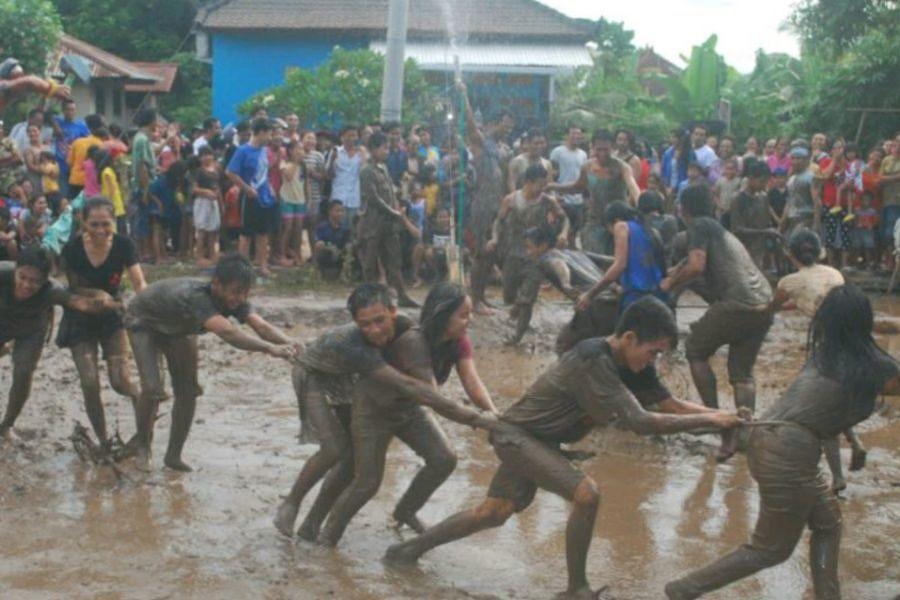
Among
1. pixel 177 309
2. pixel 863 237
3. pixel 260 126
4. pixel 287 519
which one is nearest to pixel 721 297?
pixel 287 519

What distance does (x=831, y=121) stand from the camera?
21562 mm

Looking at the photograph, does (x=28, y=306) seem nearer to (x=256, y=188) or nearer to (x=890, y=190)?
(x=256, y=188)

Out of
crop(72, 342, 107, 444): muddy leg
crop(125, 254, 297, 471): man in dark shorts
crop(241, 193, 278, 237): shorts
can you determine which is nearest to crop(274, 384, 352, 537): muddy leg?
crop(125, 254, 297, 471): man in dark shorts

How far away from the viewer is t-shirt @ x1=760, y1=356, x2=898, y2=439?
5.82 metres

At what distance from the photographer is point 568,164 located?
642 inches

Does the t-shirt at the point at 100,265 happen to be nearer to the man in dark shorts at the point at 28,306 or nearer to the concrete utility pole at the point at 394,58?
the man in dark shorts at the point at 28,306

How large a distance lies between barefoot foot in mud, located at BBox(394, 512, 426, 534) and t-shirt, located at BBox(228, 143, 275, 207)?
8997mm

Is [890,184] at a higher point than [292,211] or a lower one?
higher

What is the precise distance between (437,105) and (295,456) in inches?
596

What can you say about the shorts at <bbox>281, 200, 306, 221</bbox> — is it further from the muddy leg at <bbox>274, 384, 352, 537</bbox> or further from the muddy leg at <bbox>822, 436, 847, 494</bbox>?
the muddy leg at <bbox>274, 384, 352, 537</bbox>

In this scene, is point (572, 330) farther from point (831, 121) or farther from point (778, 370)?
point (831, 121)

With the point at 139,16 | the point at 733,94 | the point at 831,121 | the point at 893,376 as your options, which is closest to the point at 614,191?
the point at 893,376

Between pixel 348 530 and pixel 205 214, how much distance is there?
9.15m

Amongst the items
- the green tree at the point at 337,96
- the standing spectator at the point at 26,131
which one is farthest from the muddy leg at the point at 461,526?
the green tree at the point at 337,96
